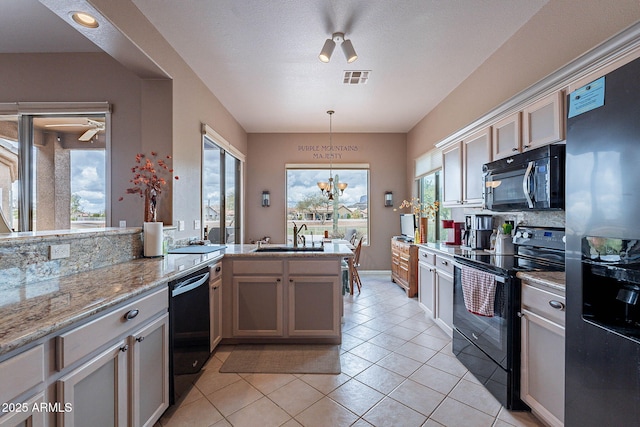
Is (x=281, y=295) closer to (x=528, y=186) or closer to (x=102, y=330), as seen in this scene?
(x=102, y=330)

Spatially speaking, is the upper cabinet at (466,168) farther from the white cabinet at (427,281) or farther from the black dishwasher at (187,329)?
the black dishwasher at (187,329)

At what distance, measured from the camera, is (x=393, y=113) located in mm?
4684

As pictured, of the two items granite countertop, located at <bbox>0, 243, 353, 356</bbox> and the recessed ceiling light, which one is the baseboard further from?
the recessed ceiling light

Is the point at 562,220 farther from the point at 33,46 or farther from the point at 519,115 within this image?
the point at 33,46

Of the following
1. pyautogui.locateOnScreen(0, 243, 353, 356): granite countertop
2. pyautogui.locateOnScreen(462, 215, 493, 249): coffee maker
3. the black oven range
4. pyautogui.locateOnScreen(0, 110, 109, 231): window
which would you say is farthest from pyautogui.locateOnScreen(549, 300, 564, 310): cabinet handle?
pyautogui.locateOnScreen(0, 110, 109, 231): window

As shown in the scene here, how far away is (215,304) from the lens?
2.54m

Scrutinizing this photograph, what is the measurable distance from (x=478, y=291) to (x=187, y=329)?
84.0 inches

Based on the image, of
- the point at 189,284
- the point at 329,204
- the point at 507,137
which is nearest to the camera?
the point at 189,284

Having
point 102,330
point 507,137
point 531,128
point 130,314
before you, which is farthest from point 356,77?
point 102,330

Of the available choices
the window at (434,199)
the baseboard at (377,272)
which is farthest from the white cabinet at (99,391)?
the baseboard at (377,272)

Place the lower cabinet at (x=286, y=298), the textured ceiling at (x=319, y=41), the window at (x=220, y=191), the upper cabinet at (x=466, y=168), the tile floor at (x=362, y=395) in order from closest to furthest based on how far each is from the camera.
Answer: the tile floor at (x=362, y=395) < the textured ceiling at (x=319, y=41) < the lower cabinet at (x=286, y=298) < the upper cabinet at (x=466, y=168) < the window at (x=220, y=191)

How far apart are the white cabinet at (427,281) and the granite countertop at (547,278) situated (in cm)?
134

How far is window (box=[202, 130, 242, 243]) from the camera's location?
3.77 m

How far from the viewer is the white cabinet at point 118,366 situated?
41.9 inches
